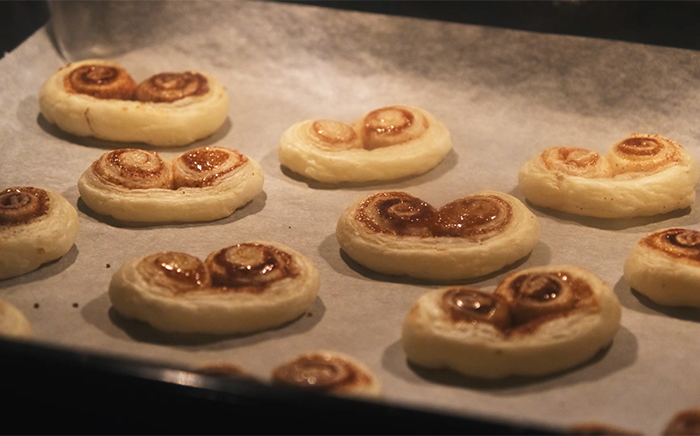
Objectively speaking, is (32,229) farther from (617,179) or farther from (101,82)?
(617,179)

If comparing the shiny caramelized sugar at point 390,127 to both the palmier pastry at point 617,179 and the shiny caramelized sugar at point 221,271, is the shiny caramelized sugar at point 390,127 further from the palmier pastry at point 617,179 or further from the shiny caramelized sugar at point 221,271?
the shiny caramelized sugar at point 221,271

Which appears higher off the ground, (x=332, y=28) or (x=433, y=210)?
(x=332, y=28)

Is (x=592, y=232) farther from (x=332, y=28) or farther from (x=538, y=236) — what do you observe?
(x=332, y=28)

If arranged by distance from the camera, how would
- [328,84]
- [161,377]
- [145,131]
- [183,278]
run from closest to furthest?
[161,377] → [183,278] → [145,131] → [328,84]

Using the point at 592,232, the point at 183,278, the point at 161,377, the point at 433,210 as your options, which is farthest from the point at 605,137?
the point at 161,377

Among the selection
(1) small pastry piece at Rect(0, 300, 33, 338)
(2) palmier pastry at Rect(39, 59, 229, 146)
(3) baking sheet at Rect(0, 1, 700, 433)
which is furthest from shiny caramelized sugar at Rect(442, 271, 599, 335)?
(2) palmier pastry at Rect(39, 59, 229, 146)

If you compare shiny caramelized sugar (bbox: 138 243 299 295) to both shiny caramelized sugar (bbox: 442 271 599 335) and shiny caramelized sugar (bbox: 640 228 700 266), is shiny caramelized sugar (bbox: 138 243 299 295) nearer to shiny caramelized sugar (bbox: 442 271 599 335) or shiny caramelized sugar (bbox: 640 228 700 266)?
shiny caramelized sugar (bbox: 442 271 599 335)

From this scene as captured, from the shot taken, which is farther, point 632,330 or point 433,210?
point 433,210
